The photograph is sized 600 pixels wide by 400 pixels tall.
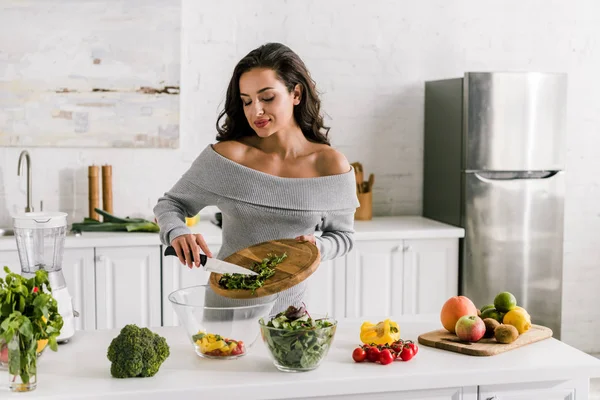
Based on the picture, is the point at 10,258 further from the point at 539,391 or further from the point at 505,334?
the point at 539,391

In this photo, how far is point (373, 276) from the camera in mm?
4453

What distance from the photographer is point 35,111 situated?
4.46 m

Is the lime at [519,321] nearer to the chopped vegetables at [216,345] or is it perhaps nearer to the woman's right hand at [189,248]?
the chopped vegetables at [216,345]

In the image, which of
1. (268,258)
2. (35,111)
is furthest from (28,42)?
(268,258)

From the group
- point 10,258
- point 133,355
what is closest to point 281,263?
point 133,355


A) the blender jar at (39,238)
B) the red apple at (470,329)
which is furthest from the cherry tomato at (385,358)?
the blender jar at (39,238)

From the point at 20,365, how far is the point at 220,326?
1.72ft

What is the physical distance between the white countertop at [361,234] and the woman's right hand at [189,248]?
5.51 feet

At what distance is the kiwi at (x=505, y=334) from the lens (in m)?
2.33

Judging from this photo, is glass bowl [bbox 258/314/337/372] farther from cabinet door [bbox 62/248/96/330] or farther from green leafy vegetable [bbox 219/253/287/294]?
cabinet door [bbox 62/248/96/330]

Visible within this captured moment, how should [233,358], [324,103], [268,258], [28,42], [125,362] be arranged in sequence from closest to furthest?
[125,362], [233,358], [268,258], [28,42], [324,103]

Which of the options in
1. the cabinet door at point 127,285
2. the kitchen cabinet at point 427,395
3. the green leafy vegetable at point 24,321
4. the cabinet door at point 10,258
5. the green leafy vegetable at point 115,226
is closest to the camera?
the green leafy vegetable at point 24,321

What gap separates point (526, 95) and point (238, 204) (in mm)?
2449

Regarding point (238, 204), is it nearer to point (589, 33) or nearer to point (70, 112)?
point (70, 112)
